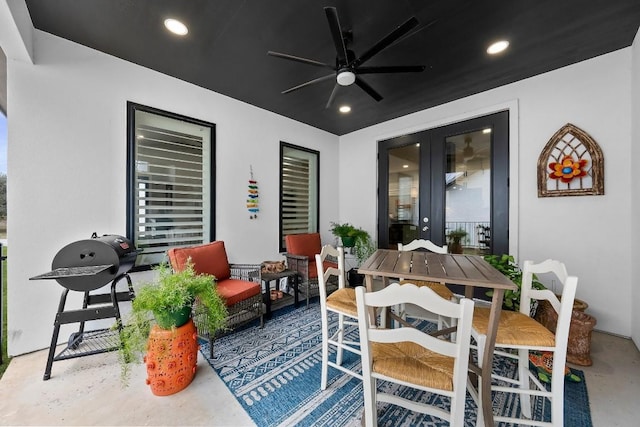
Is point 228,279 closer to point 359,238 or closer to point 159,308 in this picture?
point 159,308

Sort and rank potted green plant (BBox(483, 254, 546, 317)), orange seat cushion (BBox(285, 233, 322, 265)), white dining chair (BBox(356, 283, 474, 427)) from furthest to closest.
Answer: orange seat cushion (BBox(285, 233, 322, 265)) → potted green plant (BBox(483, 254, 546, 317)) → white dining chair (BBox(356, 283, 474, 427))

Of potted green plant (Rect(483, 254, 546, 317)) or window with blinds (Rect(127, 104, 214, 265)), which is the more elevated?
window with blinds (Rect(127, 104, 214, 265))

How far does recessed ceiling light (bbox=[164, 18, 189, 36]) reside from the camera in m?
2.13

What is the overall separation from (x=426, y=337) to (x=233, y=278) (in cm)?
240

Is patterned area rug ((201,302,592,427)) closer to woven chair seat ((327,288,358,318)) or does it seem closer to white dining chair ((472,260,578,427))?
white dining chair ((472,260,578,427))

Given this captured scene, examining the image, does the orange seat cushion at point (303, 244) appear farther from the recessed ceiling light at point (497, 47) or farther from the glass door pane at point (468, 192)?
the recessed ceiling light at point (497, 47)

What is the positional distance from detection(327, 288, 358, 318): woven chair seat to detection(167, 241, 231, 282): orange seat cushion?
145cm

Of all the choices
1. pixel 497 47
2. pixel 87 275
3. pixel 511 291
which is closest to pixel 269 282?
pixel 87 275

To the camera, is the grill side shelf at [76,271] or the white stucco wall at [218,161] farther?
the white stucco wall at [218,161]

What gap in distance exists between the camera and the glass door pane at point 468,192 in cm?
341

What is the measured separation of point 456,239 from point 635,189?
1.74 m

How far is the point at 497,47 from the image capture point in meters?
2.48

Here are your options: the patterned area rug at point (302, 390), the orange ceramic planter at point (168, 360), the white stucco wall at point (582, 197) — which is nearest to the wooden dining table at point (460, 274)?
the patterned area rug at point (302, 390)

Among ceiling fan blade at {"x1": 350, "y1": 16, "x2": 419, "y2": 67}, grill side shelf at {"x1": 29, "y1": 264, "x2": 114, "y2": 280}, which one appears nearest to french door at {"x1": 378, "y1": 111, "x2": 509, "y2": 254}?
ceiling fan blade at {"x1": 350, "y1": 16, "x2": 419, "y2": 67}
